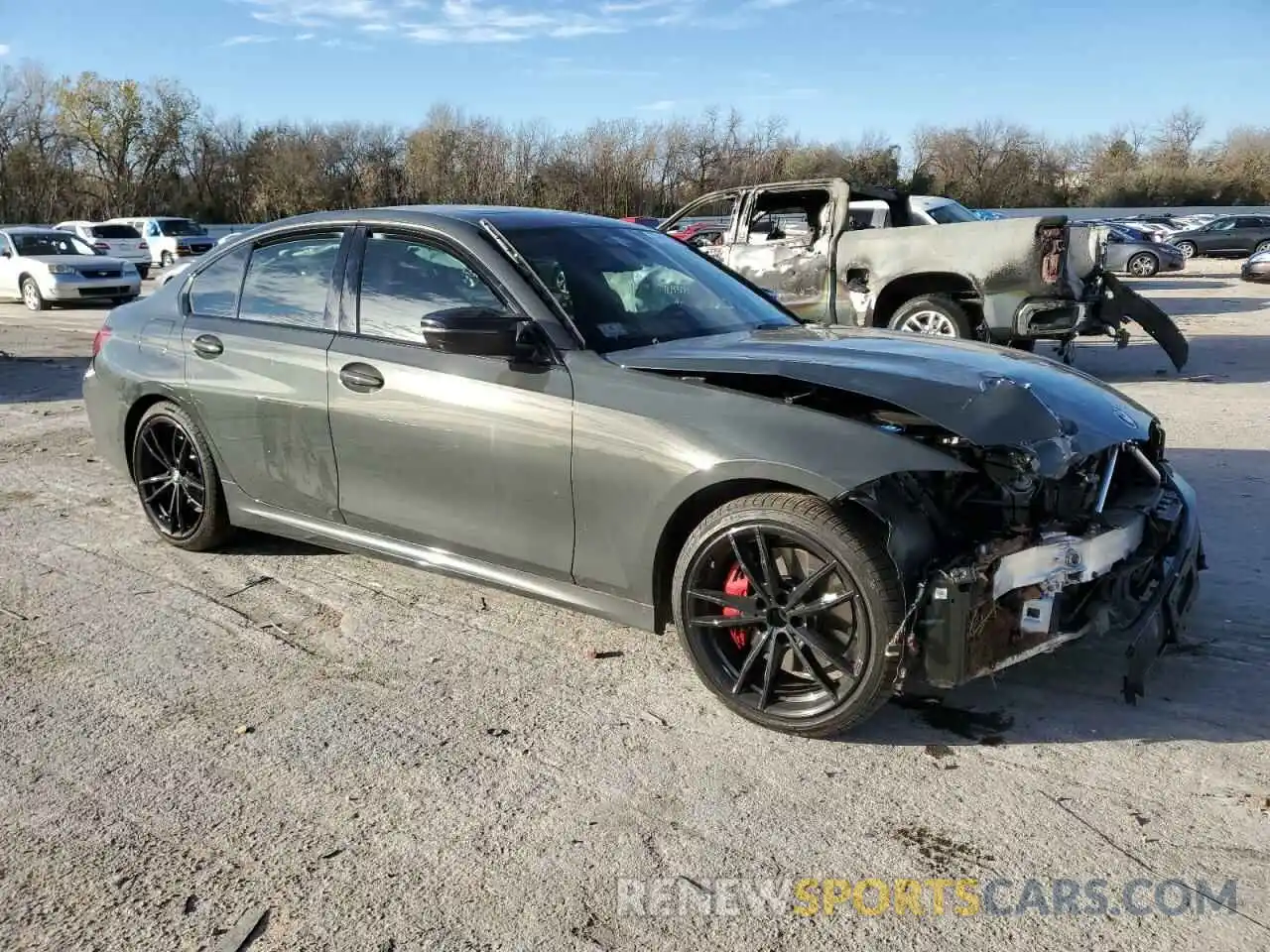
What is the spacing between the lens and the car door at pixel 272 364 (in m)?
4.27

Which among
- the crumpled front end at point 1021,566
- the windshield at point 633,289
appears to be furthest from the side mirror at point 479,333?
the crumpled front end at point 1021,566

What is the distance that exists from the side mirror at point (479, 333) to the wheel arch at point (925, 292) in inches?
278

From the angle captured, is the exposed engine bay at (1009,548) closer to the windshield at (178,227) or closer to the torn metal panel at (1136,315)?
the torn metal panel at (1136,315)

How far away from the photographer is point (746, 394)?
3.25 metres

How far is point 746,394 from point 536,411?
0.78 metres

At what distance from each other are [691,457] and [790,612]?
0.58 meters

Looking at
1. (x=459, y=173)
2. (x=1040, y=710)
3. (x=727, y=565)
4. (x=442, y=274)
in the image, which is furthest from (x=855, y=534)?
(x=459, y=173)

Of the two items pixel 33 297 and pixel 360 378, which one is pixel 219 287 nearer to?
pixel 360 378

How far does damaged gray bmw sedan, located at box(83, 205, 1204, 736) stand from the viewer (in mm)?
3041

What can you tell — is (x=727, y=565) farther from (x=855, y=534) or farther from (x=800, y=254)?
(x=800, y=254)

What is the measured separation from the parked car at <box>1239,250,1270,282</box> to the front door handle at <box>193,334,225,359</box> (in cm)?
2410

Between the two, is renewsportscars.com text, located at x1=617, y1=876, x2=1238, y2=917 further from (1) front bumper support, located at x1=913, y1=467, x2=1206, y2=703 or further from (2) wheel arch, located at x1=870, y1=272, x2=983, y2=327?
(2) wheel arch, located at x1=870, y1=272, x2=983, y2=327

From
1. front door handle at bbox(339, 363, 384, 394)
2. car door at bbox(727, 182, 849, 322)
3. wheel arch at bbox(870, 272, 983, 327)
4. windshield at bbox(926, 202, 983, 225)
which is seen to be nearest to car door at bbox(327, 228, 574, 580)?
front door handle at bbox(339, 363, 384, 394)

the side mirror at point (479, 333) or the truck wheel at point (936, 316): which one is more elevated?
the side mirror at point (479, 333)
